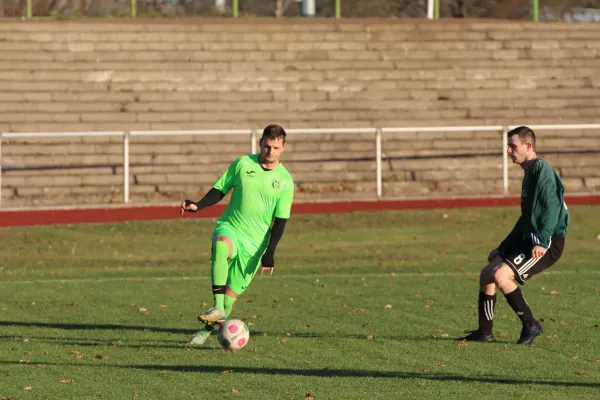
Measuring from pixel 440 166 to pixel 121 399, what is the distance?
18305 millimetres

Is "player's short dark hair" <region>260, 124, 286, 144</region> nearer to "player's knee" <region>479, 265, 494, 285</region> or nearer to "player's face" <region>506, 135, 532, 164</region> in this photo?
"player's face" <region>506, 135, 532, 164</region>

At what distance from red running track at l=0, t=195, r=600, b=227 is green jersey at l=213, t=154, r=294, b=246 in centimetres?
1141

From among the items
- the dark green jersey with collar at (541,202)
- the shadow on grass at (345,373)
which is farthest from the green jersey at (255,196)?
the dark green jersey with collar at (541,202)

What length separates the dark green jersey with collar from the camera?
967cm

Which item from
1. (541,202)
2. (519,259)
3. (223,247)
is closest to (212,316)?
(223,247)

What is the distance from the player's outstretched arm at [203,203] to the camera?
32.7 ft

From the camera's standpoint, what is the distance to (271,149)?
9.97 metres

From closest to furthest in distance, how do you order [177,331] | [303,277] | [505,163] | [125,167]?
[177,331], [303,277], [125,167], [505,163]

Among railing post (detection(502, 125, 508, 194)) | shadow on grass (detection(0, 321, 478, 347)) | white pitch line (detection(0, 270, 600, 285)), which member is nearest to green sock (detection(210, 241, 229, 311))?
shadow on grass (detection(0, 321, 478, 347))

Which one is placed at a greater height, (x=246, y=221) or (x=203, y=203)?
(x=203, y=203)

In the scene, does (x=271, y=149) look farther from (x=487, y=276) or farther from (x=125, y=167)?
(x=125, y=167)

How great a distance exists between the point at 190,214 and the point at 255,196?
1175 centimetres

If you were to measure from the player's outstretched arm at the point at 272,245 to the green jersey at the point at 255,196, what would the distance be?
0.07m

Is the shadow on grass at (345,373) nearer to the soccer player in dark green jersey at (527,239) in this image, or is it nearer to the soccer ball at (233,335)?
the soccer ball at (233,335)
